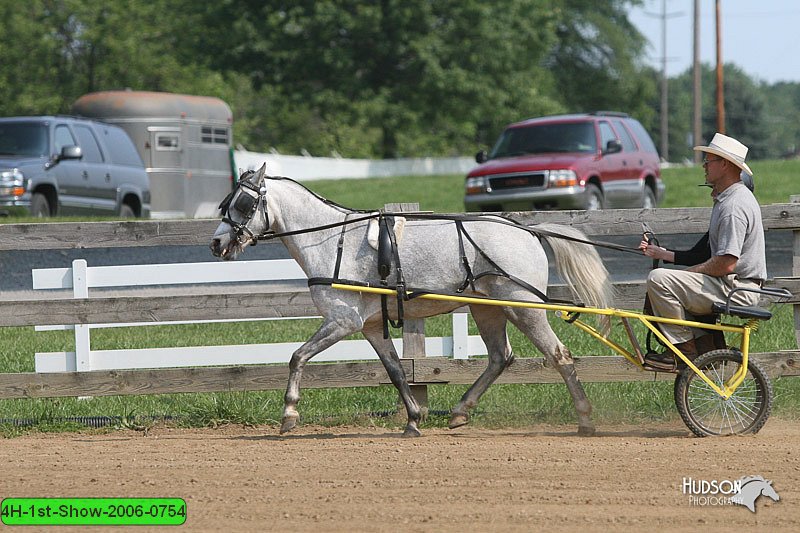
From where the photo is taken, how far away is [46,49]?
141ft

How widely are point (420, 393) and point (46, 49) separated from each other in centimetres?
3704

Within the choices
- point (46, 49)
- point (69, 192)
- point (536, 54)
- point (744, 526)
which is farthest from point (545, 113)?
point (744, 526)

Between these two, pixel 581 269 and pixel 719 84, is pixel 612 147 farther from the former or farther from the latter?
pixel 719 84

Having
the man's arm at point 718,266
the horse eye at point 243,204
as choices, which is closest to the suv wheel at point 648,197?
the man's arm at point 718,266

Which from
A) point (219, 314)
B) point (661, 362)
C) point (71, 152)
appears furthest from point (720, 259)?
point (71, 152)

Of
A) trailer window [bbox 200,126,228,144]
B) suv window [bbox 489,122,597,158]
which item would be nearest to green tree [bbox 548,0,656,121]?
trailer window [bbox 200,126,228,144]

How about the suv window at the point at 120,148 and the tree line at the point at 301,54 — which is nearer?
the suv window at the point at 120,148

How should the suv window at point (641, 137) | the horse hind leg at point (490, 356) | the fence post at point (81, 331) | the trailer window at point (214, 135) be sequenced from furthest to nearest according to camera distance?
the trailer window at point (214, 135), the suv window at point (641, 137), the fence post at point (81, 331), the horse hind leg at point (490, 356)

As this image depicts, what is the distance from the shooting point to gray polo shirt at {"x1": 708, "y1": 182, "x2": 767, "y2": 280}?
7832 mm

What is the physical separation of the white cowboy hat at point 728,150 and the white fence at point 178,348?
2484 millimetres

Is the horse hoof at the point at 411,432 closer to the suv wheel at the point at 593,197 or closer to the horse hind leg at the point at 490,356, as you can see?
the horse hind leg at the point at 490,356

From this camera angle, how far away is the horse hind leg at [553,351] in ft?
27.4

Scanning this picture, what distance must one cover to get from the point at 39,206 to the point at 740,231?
12129 millimetres

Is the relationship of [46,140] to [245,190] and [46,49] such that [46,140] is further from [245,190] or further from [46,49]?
[46,49]
